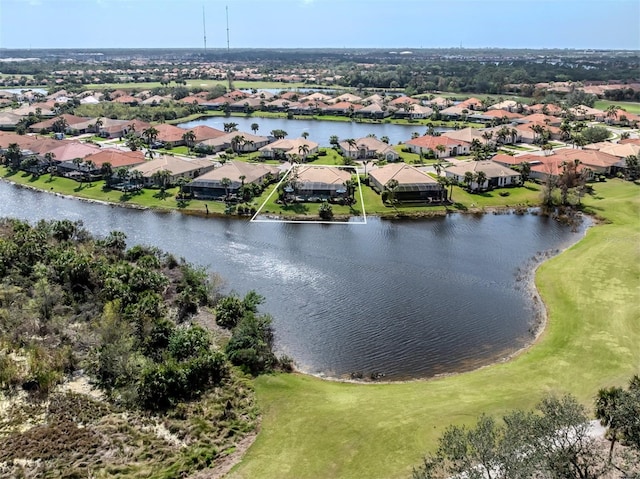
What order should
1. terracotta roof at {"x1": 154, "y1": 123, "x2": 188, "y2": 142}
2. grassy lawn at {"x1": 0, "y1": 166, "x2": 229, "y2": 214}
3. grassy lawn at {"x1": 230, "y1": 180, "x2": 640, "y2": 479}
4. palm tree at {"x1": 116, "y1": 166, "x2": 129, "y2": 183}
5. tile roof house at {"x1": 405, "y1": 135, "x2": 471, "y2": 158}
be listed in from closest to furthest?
grassy lawn at {"x1": 230, "y1": 180, "x2": 640, "y2": 479}, grassy lawn at {"x1": 0, "y1": 166, "x2": 229, "y2": 214}, palm tree at {"x1": 116, "y1": 166, "x2": 129, "y2": 183}, tile roof house at {"x1": 405, "y1": 135, "x2": 471, "y2": 158}, terracotta roof at {"x1": 154, "y1": 123, "x2": 188, "y2": 142}

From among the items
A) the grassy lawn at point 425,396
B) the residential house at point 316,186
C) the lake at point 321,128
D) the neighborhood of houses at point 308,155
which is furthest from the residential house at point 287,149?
the grassy lawn at point 425,396

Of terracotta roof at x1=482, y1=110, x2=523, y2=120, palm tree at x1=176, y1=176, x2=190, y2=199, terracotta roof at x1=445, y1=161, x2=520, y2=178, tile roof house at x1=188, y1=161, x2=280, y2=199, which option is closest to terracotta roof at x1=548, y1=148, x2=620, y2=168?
terracotta roof at x1=445, y1=161, x2=520, y2=178

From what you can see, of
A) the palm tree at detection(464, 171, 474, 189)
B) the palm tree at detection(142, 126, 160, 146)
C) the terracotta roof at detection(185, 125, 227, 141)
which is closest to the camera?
the palm tree at detection(464, 171, 474, 189)

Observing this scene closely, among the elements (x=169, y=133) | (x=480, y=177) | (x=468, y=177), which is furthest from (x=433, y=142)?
(x=169, y=133)

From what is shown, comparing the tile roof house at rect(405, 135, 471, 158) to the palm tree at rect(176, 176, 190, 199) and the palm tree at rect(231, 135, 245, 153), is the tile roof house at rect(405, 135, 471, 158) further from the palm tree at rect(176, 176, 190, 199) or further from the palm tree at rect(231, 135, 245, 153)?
the palm tree at rect(176, 176, 190, 199)

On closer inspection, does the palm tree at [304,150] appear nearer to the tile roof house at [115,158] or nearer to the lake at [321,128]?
the lake at [321,128]
